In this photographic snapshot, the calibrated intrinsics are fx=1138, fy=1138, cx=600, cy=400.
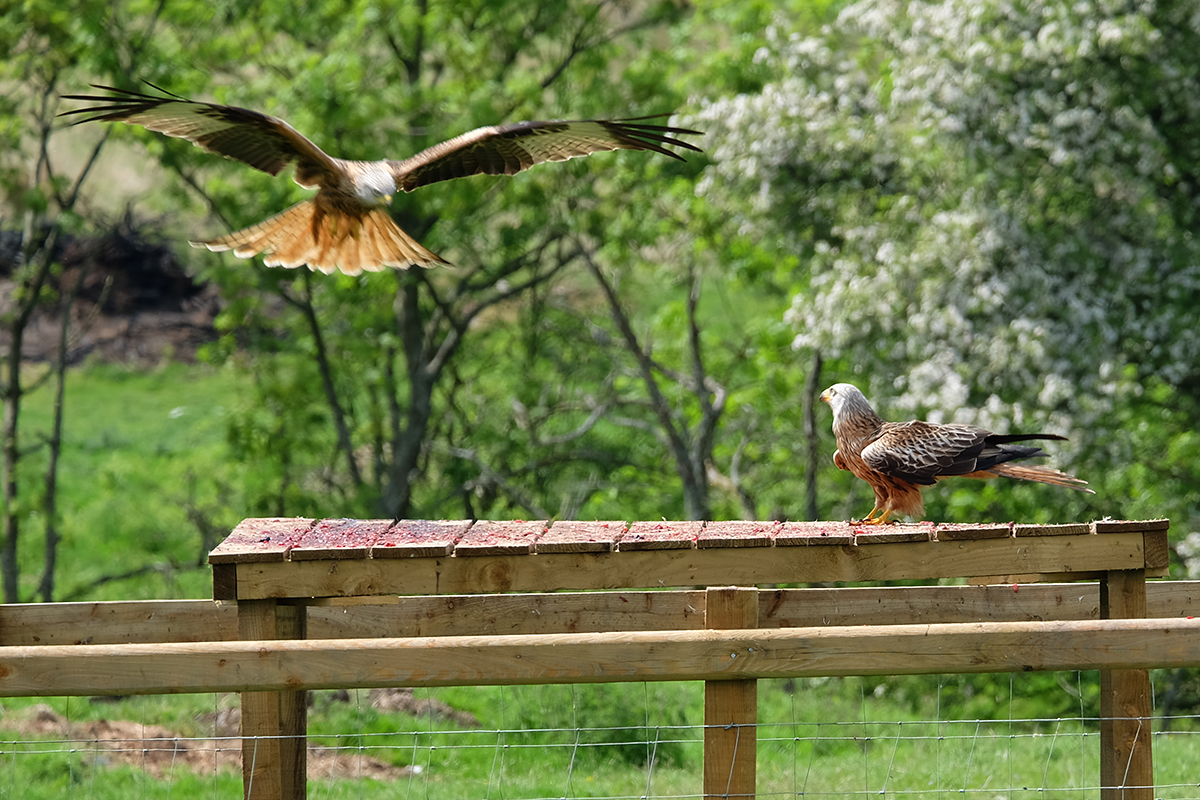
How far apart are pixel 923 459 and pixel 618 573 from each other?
1896 millimetres

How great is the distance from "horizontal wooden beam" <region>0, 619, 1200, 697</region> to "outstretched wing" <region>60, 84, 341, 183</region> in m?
2.82

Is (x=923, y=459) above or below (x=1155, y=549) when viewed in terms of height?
above

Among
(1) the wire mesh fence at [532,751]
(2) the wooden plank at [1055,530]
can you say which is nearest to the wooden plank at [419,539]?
(1) the wire mesh fence at [532,751]

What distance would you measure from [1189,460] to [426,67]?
8.90 meters

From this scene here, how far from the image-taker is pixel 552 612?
3918 mm

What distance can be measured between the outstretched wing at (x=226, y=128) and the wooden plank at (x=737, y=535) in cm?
281

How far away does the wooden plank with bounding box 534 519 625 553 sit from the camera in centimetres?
347

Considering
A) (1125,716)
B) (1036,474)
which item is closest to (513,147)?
(1036,474)

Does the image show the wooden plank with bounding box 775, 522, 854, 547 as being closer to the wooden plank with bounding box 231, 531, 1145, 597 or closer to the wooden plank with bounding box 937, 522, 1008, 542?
the wooden plank with bounding box 231, 531, 1145, 597

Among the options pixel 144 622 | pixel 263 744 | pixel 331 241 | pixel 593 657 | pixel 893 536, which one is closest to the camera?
pixel 593 657

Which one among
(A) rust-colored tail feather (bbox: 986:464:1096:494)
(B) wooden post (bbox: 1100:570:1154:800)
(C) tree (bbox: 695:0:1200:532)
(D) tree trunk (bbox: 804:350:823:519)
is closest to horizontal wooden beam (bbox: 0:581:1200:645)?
(B) wooden post (bbox: 1100:570:1154:800)

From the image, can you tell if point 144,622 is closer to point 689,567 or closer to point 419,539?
point 419,539

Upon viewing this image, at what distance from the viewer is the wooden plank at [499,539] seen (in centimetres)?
346

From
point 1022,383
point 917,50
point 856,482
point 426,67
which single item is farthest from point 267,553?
point 426,67
